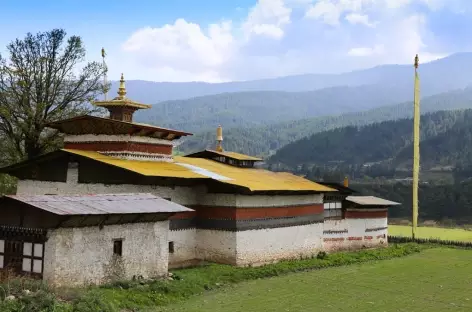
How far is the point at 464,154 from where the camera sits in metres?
146

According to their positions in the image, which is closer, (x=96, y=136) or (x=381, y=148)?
(x=96, y=136)

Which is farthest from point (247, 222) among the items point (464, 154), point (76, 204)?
point (464, 154)

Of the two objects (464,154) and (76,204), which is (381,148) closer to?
(464,154)

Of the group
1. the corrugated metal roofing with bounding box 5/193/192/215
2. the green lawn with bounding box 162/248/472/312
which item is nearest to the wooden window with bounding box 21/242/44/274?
the corrugated metal roofing with bounding box 5/193/192/215

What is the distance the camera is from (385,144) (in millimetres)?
186750

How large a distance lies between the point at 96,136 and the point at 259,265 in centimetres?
936

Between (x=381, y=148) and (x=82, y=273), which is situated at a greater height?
(x=381, y=148)

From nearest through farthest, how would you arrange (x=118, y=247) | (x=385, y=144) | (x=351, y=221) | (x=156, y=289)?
(x=156, y=289), (x=118, y=247), (x=351, y=221), (x=385, y=144)

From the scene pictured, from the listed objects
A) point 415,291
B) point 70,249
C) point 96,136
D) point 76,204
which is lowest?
point 415,291

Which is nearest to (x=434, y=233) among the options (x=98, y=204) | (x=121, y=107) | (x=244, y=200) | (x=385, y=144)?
(x=244, y=200)

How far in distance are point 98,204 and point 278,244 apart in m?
11.4

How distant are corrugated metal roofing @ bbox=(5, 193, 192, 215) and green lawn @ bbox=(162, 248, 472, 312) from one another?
132 inches

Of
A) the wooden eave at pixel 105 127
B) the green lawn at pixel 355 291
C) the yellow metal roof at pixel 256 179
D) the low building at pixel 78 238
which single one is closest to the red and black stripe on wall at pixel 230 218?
the yellow metal roof at pixel 256 179

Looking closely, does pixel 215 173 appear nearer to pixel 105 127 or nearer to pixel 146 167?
pixel 146 167
